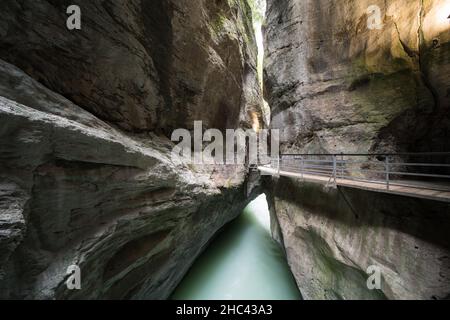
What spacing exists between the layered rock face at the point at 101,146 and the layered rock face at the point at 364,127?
3.29 meters

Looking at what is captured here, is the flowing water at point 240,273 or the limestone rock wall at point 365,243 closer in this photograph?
the limestone rock wall at point 365,243

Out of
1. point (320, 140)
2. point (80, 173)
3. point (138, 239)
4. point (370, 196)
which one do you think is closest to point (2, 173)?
point (80, 173)

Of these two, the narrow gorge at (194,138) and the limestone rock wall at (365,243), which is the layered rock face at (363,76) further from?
the limestone rock wall at (365,243)

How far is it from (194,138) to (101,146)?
10.3 ft

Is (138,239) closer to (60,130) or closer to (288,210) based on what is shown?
(60,130)

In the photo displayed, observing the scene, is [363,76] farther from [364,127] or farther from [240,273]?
[240,273]

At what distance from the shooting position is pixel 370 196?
10.4 feet

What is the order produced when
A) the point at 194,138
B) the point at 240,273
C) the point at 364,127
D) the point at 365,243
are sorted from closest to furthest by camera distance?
the point at 365,243 < the point at 364,127 < the point at 194,138 < the point at 240,273

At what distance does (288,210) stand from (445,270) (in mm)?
3194

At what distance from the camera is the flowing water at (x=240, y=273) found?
17.8ft

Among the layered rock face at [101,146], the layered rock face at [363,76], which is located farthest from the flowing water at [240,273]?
the layered rock face at [363,76]

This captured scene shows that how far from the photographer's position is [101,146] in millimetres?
2506

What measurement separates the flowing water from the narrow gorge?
0.10 m

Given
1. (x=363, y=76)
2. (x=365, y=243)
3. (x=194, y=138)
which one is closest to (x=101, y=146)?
(x=194, y=138)
